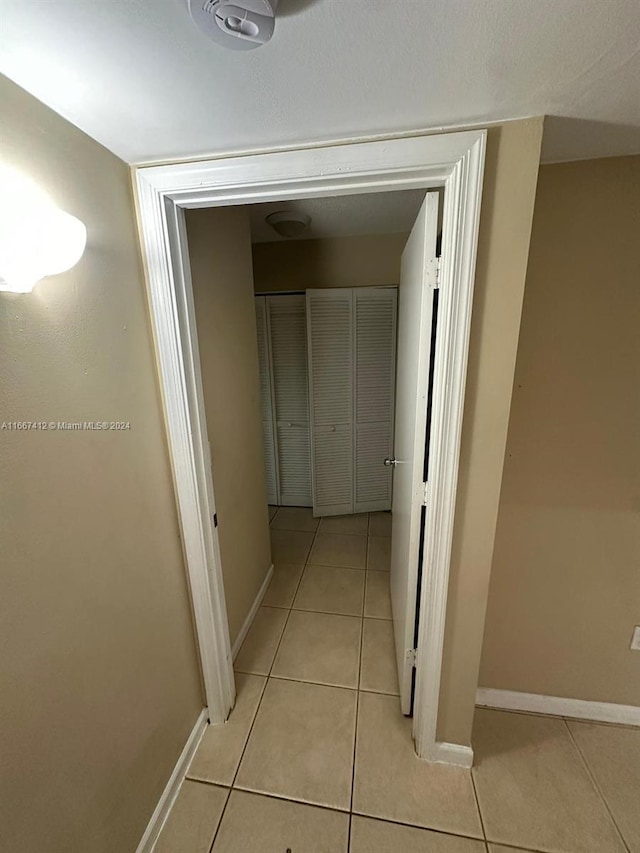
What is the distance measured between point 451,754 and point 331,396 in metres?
2.16

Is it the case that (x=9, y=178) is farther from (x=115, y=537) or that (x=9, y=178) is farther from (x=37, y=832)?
(x=37, y=832)

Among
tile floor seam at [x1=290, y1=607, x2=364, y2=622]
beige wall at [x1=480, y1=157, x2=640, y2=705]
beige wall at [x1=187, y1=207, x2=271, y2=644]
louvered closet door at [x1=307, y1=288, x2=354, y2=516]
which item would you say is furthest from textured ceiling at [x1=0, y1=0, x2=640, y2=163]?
tile floor seam at [x1=290, y1=607, x2=364, y2=622]

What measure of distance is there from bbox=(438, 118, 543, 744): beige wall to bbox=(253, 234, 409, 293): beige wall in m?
1.88

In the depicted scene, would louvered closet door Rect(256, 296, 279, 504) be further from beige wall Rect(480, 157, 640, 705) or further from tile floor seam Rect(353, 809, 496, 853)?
tile floor seam Rect(353, 809, 496, 853)

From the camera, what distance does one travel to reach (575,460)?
125cm

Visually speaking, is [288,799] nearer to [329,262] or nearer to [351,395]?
[351,395]

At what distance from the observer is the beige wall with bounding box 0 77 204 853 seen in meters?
0.69

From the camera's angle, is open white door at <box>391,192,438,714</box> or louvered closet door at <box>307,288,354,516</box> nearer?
open white door at <box>391,192,438,714</box>

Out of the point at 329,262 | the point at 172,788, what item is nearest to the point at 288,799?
the point at 172,788

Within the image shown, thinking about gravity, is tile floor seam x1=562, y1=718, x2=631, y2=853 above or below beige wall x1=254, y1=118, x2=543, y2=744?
below

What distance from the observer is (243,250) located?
6.01 ft

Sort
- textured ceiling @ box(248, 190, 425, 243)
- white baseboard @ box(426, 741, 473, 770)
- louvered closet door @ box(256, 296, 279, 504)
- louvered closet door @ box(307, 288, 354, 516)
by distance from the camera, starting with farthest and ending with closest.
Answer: louvered closet door @ box(256, 296, 279, 504)
louvered closet door @ box(307, 288, 354, 516)
textured ceiling @ box(248, 190, 425, 243)
white baseboard @ box(426, 741, 473, 770)

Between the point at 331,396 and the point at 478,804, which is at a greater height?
the point at 331,396

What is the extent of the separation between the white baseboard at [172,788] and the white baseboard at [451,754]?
2.97 ft
